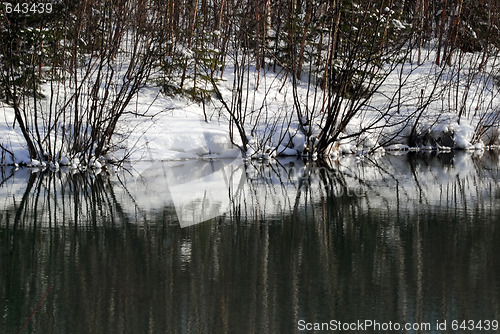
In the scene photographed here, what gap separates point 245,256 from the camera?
6.27m

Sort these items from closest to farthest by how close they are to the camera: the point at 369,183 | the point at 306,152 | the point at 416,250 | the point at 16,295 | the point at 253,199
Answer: the point at 16,295 < the point at 416,250 < the point at 253,199 < the point at 369,183 < the point at 306,152

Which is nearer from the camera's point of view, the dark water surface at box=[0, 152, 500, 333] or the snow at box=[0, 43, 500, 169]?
the dark water surface at box=[0, 152, 500, 333]

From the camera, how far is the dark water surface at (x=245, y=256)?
458 centimetres

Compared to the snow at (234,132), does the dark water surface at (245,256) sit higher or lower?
lower

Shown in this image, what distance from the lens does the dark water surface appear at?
15.0 feet

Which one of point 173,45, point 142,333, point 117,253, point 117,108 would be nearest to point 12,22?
point 117,108

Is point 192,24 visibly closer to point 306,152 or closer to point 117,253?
point 306,152

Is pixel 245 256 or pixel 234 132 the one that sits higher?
pixel 234 132

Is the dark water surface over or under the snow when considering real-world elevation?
under

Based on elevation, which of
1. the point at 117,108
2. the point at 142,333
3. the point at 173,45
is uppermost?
the point at 173,45

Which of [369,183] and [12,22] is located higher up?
[12,22]

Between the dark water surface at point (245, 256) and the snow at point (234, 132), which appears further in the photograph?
the snow at point (234, 132)

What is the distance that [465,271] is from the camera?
5602 millimetres

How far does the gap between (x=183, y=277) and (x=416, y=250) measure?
84.3 inches
